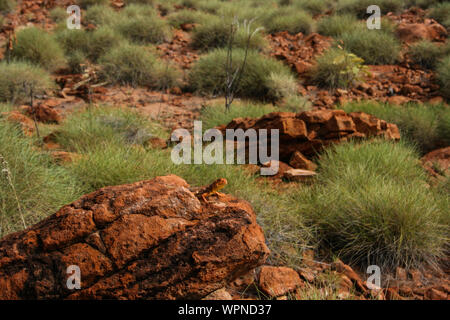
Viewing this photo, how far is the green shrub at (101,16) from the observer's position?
32.5 feet

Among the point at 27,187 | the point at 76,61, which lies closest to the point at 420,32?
the point at 76,61

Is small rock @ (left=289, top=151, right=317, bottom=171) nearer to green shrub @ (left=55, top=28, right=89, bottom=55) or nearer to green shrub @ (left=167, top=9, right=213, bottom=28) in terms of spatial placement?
green shrub @ (left=55, top=28, right=89, bottom=55)

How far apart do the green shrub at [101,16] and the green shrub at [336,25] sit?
5348 mm

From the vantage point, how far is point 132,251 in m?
1.54

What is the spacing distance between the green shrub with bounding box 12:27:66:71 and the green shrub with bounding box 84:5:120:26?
91.7 inches

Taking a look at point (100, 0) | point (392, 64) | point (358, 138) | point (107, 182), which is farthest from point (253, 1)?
point (107, 182)

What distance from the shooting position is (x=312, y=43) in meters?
8.77

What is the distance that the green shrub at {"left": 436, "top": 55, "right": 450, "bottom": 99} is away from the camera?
625cm

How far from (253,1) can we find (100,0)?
559 cm

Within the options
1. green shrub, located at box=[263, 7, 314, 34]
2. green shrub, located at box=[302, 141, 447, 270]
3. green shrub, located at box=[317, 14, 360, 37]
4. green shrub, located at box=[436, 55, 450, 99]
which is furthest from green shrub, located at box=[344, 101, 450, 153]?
green shrub, located at box=[263, 7, 314, 34]

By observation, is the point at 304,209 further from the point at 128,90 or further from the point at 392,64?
the point at 392,64

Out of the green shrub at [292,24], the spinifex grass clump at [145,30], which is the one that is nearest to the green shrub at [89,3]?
the spinifex grass clump at [145,30]

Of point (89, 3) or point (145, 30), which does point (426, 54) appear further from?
point (89, 3)

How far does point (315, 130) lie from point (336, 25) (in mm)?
6204
